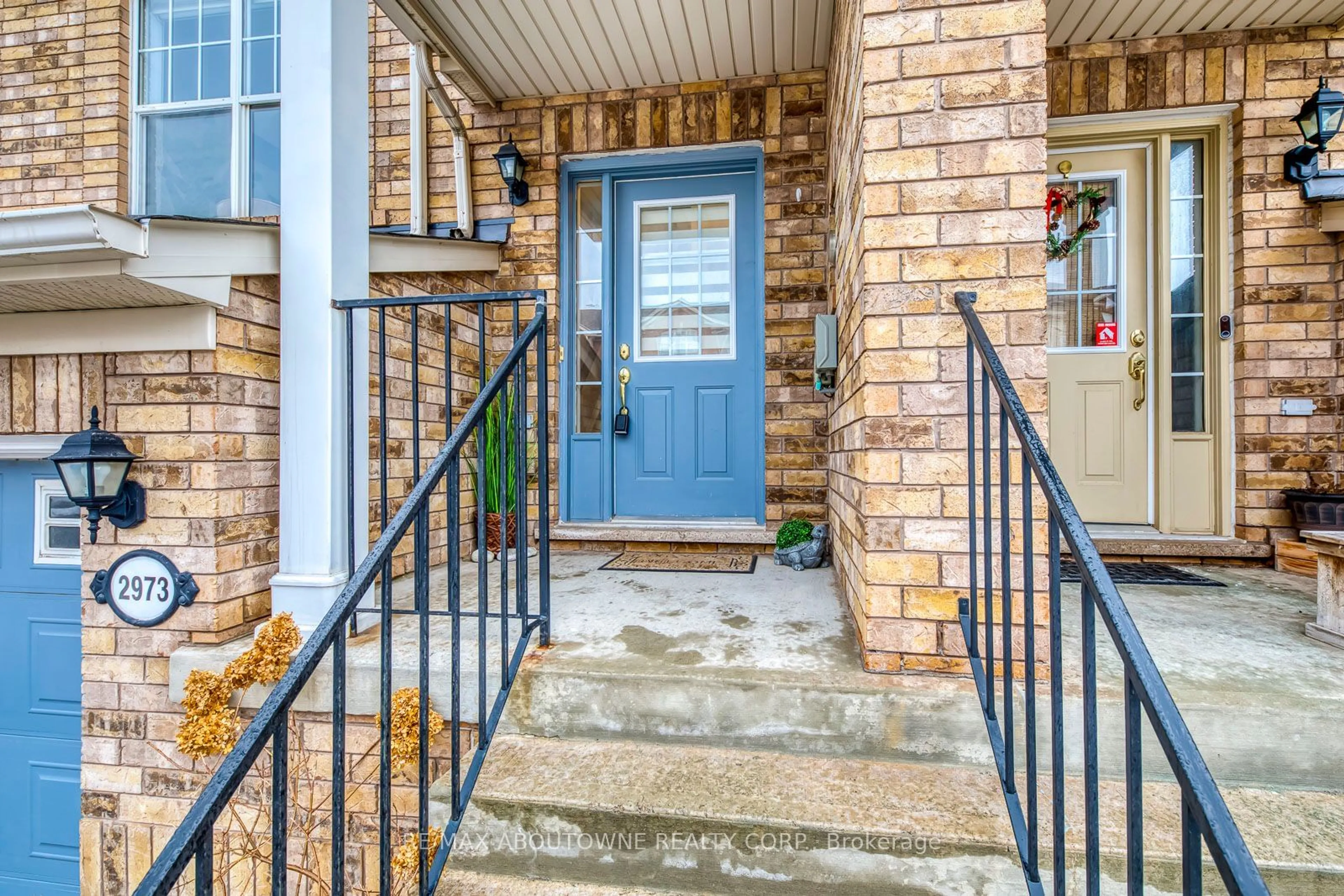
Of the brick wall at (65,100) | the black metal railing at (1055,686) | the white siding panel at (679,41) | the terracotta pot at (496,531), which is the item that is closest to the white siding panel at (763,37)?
the white siding panel at (679,41)

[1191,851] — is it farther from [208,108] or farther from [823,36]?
[208,108]

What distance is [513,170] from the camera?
126 inches

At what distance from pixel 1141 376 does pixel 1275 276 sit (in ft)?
2.11

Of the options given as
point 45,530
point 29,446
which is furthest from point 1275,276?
point 45,530

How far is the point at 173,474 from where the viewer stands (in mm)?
1868

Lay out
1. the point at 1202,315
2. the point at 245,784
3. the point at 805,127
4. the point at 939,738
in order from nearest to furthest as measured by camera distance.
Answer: the point at 939,738, the point at 245,784, the point at 1202,315, the point at 805,127

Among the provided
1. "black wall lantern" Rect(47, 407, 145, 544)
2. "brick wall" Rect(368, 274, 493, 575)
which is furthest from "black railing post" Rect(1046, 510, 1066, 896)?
"black wall lantern" Rect(47, 407, 145, 544)

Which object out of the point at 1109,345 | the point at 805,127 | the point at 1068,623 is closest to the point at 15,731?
the point at 1068,623

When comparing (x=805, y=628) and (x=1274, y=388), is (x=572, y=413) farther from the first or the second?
(x=1274, y=388)

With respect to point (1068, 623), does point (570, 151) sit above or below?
above

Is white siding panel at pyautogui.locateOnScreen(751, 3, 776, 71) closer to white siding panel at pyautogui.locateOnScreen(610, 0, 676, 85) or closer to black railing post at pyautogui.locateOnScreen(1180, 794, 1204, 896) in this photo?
white siding panel at pyautogui.locateOnScreen(610, 0, 676, 85)

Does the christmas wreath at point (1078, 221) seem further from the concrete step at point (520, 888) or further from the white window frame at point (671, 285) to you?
the concrete step at point (520, 888)

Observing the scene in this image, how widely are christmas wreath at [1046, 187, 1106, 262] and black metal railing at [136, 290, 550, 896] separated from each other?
104 inches

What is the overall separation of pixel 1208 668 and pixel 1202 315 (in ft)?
7.26
